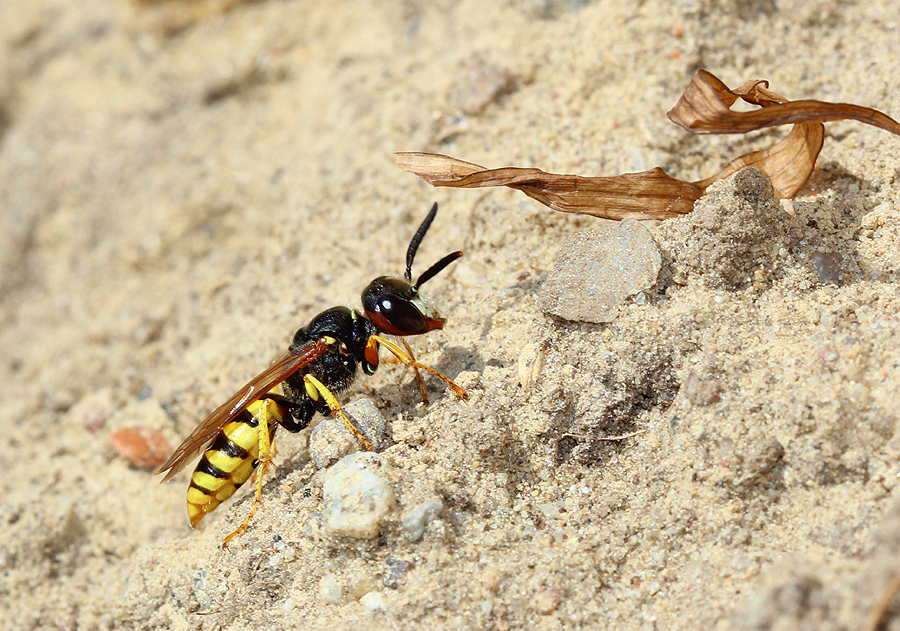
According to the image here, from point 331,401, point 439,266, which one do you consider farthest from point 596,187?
point 331,401

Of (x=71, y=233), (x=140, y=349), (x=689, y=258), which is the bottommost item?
(x=140, y=349)

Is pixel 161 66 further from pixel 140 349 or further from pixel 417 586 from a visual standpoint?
pixel 417 586

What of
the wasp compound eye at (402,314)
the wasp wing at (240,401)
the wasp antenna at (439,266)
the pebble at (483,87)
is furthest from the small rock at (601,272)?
the pebble at (483,87)

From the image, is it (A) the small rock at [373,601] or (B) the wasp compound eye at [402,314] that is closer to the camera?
(A) the small rock at [373,601]

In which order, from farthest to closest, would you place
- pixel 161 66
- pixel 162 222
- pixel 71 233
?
pixel 161 66 < pixel 71 233 < pixel 162 222

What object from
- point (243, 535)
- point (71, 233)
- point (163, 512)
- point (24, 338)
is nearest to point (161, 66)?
point (71, 233)

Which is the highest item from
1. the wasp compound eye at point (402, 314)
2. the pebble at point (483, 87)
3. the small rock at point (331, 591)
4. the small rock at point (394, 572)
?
the pebble at point (483, 87)

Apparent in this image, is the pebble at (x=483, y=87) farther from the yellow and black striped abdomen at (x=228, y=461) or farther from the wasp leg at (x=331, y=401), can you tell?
the yellow and black striped abdomen at (x=228, y=461)
